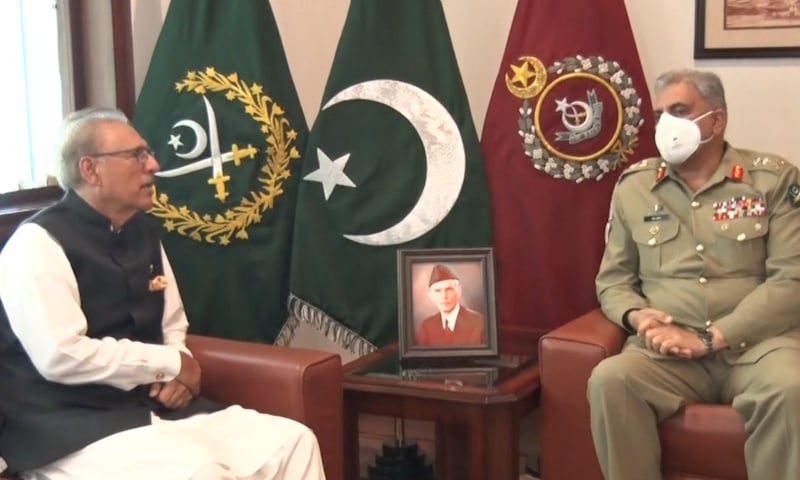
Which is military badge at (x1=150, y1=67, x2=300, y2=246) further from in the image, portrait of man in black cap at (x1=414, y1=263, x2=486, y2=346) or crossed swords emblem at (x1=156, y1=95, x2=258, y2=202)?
portrait of man in black cap at (x1=414, y1=263, x2=486, y2=346)

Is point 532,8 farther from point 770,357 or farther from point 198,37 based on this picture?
point 770,357

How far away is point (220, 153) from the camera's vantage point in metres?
2.89

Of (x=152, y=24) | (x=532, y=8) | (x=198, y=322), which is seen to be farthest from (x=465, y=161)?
(x=152, y=24)

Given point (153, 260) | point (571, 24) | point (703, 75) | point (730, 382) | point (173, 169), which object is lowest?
point (730, 382)

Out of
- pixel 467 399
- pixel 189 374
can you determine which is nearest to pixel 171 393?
pixel 189 374

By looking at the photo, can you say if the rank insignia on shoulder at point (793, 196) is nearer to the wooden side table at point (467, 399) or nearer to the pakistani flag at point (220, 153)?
the wooden side table at point (467, 399)

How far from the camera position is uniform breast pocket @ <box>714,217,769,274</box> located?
2408 millimetres

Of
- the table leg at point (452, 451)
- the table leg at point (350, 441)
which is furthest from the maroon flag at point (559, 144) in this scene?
the table leg at point (350, 441)

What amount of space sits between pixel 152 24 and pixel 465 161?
3.71 feet

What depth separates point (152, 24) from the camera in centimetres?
318

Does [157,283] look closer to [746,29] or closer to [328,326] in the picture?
[328,326]

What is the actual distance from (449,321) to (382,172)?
524 millimetres

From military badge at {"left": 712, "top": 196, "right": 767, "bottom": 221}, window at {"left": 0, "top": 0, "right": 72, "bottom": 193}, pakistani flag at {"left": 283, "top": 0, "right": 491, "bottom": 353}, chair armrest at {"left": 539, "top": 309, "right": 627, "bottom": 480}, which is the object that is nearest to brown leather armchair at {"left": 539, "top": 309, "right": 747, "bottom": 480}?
chair armrest at {"left": 539, "top": 309, "right": 627, "bottom": 480}

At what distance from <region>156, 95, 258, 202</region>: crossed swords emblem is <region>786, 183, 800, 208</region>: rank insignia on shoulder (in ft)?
4.78
